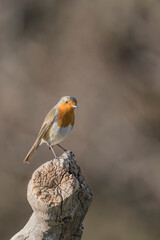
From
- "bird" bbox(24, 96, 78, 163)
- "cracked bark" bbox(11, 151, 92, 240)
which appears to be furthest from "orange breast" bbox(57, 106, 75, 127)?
"cracked bark" bbox(11, 151, 92, 240)

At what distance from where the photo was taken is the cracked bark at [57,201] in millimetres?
2869

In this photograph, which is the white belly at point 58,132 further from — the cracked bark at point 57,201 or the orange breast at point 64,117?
the cracked bark at point 57,201

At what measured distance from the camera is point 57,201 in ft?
9.36

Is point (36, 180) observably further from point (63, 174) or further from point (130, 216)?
point (130, 216)

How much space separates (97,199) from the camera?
330 inches

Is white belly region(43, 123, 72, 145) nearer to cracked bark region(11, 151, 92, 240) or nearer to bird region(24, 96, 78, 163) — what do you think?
bird region(24, 96, 78, 163)

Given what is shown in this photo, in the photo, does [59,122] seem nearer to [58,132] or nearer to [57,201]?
[58,132]

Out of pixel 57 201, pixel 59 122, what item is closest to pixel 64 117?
pixel 59 122

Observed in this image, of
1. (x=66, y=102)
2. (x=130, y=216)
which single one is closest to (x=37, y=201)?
(x=66, y=102)

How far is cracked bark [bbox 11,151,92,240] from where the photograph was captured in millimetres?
2869

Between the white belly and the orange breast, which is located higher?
the orange breast

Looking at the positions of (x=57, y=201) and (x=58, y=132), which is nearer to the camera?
(x=57, y=201)

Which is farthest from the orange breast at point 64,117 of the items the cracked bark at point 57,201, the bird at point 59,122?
the cracked bark at point 57,201

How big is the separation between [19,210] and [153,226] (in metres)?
2.20
